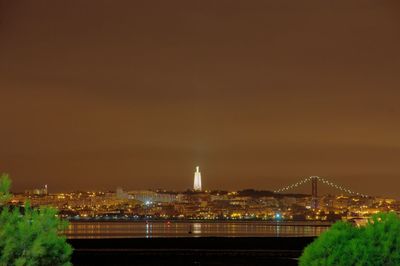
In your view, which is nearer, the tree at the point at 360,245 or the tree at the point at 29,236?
the tree at the point at 29,236

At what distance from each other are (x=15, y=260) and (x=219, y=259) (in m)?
47.6

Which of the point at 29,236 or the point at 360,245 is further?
the point at 360,245

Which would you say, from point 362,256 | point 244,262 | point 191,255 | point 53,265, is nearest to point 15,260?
point 53,265

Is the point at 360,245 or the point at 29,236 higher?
the point at 29,236

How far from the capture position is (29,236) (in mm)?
19047

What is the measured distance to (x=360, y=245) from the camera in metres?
23.2

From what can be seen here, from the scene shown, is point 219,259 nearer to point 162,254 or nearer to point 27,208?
point 162,254

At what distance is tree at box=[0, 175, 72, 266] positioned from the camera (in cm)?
1875

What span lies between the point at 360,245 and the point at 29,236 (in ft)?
28.2

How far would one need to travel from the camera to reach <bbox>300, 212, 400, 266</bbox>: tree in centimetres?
2320

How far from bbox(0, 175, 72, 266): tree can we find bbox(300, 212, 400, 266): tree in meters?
7.18

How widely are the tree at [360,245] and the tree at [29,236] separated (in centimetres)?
718

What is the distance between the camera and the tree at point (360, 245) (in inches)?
914

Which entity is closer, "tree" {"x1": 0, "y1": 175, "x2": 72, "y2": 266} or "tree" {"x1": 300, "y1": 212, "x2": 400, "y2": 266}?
"tree" {"x1": 0, "y1": 175, "x2": 72, "y2": 266}
